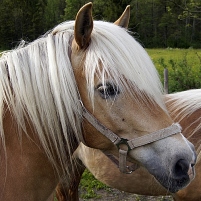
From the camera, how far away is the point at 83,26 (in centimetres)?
128

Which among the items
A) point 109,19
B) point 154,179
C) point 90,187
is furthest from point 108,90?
point 109,19

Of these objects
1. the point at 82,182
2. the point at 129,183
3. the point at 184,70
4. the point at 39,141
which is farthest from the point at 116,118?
the point at 184,70

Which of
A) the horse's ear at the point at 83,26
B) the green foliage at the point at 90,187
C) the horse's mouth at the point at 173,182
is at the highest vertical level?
the horse's ear at the point at 83,26

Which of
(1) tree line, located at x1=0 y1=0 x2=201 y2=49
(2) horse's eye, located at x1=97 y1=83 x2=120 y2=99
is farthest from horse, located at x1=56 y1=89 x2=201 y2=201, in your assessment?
(1) tree line, located at x1=0 y1=0 x2=201 y2=49

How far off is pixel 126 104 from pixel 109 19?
25.8 metres

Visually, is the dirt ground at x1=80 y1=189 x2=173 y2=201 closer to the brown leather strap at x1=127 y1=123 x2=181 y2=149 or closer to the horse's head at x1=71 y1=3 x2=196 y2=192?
the horse's head at x1=71 y1=3 x2=196 y2=192

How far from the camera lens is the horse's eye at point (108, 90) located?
4.14 feet

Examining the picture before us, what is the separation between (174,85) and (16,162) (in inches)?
221

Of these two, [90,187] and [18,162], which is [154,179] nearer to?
[18,162]

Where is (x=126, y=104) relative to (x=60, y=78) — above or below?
below

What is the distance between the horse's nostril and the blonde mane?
280 millimetres

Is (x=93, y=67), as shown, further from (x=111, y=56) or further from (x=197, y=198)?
(x=197, y=198)

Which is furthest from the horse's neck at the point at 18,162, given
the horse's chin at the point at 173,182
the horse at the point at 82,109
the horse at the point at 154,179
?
the horse at the point at 154,179

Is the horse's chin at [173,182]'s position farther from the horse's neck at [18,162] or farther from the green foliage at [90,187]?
the green foliage at [90,187]
